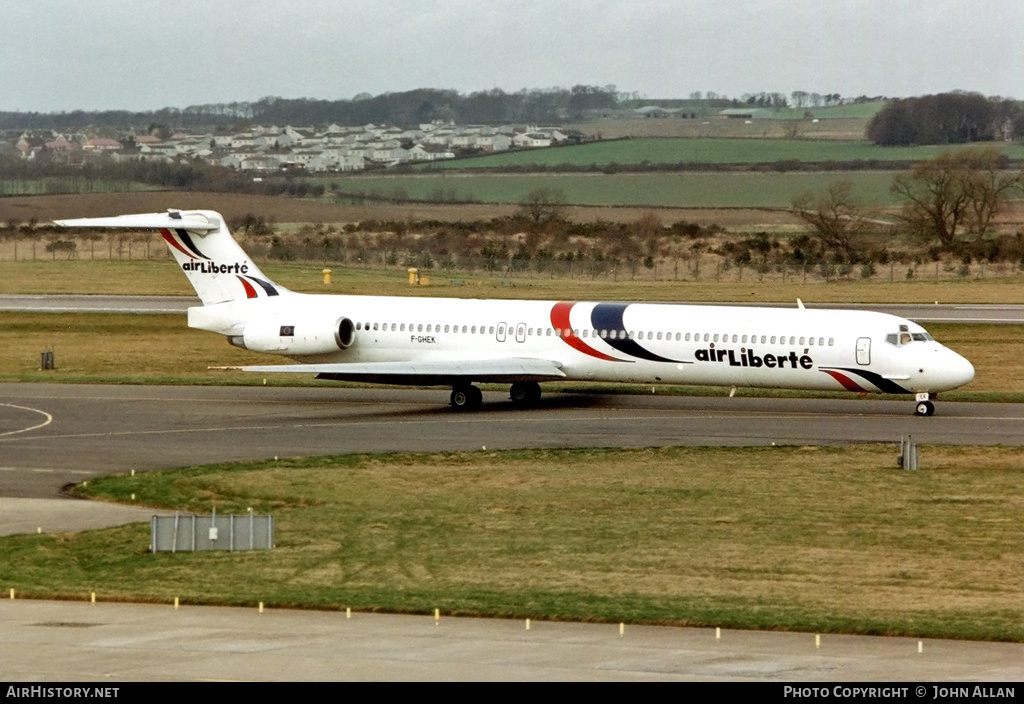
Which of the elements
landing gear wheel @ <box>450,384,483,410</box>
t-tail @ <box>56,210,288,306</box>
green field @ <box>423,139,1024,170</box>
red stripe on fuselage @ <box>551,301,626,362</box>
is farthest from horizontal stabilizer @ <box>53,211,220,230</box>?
green field @ <box>423,139,1024,170</box>

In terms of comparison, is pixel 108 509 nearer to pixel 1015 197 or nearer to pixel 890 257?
pixel 890 257

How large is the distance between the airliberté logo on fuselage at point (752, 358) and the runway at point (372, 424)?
1.34 metres

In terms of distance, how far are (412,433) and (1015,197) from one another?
103584 millimetres

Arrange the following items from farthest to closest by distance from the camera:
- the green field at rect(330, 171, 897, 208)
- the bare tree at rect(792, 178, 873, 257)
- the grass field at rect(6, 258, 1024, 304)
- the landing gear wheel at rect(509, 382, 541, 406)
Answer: the green field at rect(330, 171, 897, 208)
the bare tree at rect(792, 178, 873, 257)
the grass field at rect(6, 258, 1024, 304)
the landing gear wheel at rect(509, 382, 541, 406)

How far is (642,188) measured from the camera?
143125 millimetres

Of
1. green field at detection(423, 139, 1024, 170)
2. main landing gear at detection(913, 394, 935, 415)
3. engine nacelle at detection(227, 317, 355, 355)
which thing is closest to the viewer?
main landing gear at detection(913, 394, 935, 415)

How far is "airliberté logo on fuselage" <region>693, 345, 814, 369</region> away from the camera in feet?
131

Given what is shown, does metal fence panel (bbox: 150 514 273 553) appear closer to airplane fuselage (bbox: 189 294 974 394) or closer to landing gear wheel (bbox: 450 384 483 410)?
landing gear wheel (bbox: 450 384 483 410)

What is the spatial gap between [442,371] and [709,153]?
133m

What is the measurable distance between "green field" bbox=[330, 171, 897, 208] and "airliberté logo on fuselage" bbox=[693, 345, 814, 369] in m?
87.4

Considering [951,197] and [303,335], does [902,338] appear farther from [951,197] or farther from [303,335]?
[951,197]

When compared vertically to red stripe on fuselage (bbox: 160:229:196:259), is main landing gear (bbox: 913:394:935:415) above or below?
below

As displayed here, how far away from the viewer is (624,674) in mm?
16266

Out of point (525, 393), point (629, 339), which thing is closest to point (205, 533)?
point (629, 339)
